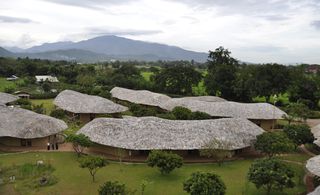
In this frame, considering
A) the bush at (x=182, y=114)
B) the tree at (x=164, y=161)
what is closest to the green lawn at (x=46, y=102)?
the bush at (x=182, y=114)

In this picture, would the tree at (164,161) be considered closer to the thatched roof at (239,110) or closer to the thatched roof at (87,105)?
the thatched roof at (239,110)

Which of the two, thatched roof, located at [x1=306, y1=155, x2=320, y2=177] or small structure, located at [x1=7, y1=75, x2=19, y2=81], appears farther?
small structure, located at [x1=7, y1=75, x2=19, y2=81]

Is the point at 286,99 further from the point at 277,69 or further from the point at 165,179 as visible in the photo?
the point at 165,179

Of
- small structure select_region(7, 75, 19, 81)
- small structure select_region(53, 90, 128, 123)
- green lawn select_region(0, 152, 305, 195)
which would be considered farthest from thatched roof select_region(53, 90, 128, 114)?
small structure select_region(7, 75, 19, 81)

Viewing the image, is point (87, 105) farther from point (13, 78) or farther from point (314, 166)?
point (13, 78)

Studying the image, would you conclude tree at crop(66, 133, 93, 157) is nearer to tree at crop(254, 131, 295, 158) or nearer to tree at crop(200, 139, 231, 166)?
tree at crop(200, 139, 231, 166)

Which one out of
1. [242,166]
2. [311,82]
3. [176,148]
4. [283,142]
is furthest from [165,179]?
[311,82]

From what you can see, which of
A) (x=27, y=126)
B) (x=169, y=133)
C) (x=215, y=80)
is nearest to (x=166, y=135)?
(x=169, y=133)
